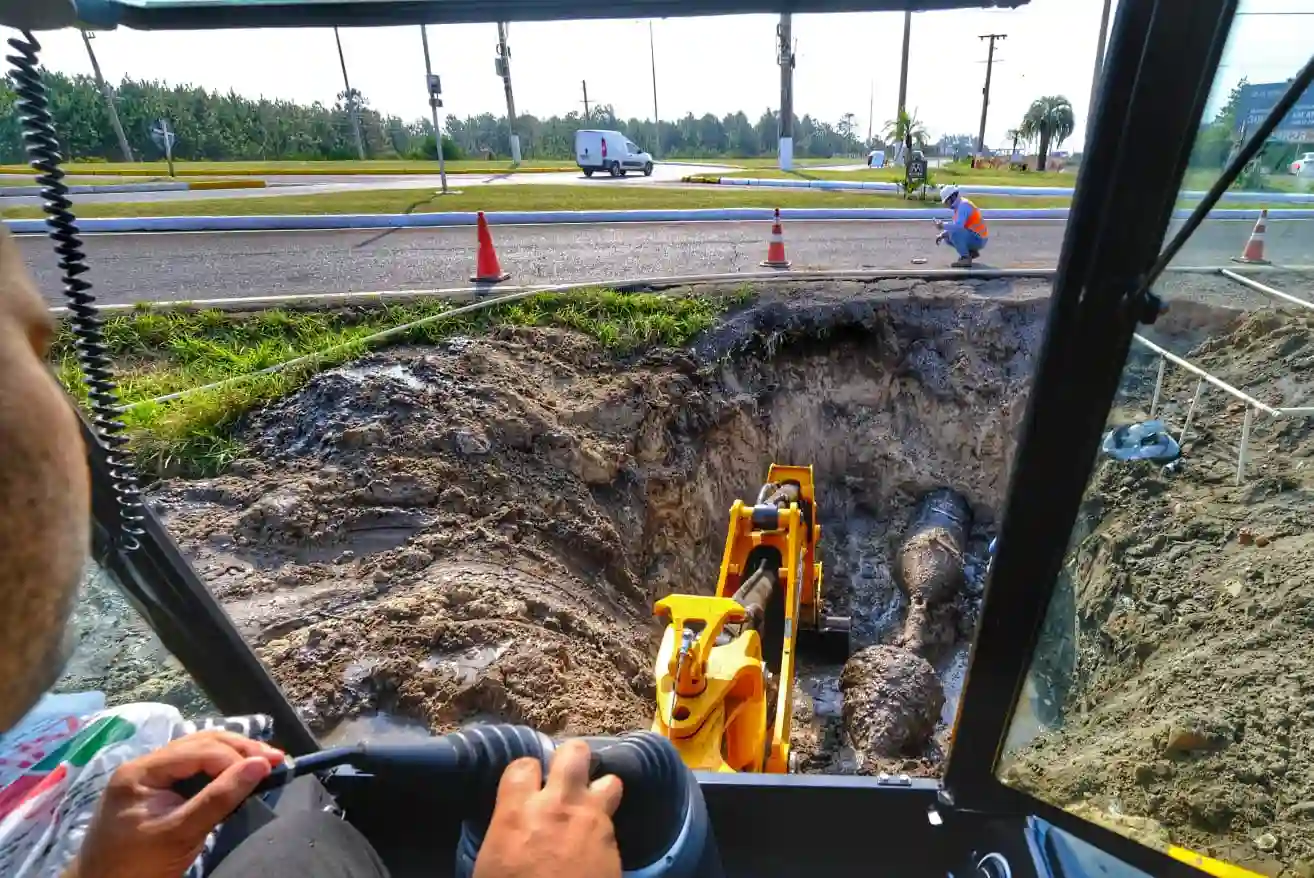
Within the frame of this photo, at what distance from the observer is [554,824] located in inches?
37.0

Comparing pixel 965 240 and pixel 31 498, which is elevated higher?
pixel 31 498

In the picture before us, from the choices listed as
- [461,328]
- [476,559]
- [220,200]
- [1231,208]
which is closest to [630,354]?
[461,328]

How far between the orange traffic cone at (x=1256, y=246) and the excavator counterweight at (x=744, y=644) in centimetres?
178

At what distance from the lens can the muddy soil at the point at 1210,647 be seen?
1412 mm

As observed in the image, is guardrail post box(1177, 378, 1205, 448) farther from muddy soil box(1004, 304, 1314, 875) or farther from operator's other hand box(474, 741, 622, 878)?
operator's other hand box(474, 741, 622, 878)

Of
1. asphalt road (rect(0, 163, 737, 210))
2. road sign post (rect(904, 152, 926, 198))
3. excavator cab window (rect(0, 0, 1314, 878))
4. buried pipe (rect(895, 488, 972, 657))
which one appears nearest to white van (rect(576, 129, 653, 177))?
asphalt road (rect(0, 163, 737, 210))

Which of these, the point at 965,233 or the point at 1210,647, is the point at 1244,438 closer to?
the point at 1210,647

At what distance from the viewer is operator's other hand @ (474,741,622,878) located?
888 mm

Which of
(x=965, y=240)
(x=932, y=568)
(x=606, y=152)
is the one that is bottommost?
(x=932, y=568)

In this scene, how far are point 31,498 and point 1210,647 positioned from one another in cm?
346

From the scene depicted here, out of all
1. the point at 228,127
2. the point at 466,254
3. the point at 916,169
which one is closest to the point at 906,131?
the point at 916,169

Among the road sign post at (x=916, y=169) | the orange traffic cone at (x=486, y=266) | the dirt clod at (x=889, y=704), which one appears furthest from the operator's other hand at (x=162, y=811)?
the road sign post at (x=916, y=169)

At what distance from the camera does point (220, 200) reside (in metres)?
15.3

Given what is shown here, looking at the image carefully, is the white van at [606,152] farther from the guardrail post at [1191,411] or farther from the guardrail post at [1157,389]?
the guardrail post at [1157,389]
